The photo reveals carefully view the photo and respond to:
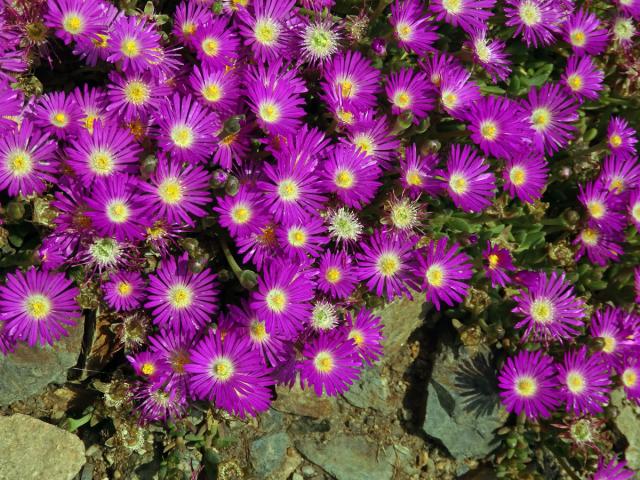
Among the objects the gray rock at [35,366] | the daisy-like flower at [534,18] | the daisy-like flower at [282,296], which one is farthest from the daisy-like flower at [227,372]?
the daisy-like flower at [534,18]

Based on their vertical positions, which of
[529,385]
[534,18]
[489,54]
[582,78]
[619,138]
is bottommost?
[529,385]

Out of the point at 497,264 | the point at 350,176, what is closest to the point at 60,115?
the point at 350,176

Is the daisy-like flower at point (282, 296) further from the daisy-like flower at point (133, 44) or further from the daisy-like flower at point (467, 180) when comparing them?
the daisy-like flower at point (133, 44)

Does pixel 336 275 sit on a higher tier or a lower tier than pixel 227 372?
higher

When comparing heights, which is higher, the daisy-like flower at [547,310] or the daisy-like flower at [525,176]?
the daisy-like flower at [525,176]

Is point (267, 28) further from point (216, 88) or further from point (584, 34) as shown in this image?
point (584, 34)

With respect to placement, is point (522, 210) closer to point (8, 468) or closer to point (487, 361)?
point (487, 361)

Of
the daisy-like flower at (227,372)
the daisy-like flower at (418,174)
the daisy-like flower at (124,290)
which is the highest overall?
the daisy-like flower at (418,174)
